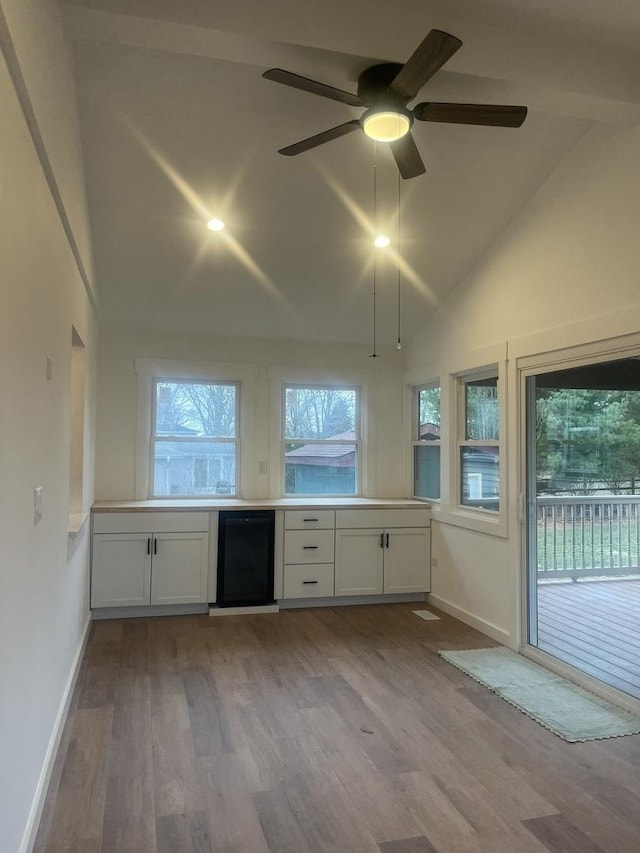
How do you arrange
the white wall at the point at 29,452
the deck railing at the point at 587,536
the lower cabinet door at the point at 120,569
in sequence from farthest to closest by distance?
the lower cabinet door at the point at 120,569 → the deck railing at the point at 587,536 → the white wall at the point at 29,452

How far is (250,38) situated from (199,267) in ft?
7.21

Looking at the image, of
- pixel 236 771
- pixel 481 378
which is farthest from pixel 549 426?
pixel 236 771

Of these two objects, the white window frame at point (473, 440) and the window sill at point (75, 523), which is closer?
the window sill at point (75, 523)

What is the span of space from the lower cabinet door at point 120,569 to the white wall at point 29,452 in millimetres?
1624

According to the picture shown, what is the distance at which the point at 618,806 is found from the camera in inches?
88.9

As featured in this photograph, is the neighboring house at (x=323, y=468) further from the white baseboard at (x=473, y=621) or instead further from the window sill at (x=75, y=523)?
the window sill at (x=75, y=523)

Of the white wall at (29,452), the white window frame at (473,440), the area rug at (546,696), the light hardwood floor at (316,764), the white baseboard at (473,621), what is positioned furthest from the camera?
the white window frame at (473,440)

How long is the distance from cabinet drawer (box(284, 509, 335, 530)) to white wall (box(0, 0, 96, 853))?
2.25 m

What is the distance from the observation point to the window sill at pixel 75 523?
317cm

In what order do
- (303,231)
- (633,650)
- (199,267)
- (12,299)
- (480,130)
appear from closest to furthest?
(12,299) → (480,130) → (633,650) → (303,231) → (199,267)

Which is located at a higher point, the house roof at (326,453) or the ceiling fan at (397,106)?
the ceiling fan at (397,106)

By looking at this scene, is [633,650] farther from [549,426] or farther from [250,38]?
[250,38]

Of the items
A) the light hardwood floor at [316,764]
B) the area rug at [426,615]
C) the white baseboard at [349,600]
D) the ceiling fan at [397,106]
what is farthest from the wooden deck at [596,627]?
the ceiling fan at [397,106]

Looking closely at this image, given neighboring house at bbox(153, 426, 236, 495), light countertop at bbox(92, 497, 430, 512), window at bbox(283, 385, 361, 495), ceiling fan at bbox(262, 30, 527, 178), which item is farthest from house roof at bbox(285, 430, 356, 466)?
ceiling fan at bbox(262, 30, 527, 178)
